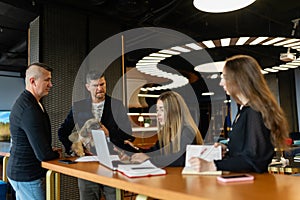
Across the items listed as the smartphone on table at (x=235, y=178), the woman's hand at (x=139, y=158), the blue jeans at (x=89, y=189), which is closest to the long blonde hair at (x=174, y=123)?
the woman's hand at (x=139, y=158)

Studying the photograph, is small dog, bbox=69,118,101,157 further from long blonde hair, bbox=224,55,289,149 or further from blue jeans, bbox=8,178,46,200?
long blonde hair, bbox=224,55,289,149

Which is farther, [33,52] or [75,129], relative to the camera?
[33,52]

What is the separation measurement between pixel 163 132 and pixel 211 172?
0.54 metres

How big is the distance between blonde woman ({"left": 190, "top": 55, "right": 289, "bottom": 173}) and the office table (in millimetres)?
91

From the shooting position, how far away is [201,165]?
151 cm

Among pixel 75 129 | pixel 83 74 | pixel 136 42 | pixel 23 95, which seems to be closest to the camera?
pixel 23 95

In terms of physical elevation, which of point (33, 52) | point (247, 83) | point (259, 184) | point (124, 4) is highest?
point (124, 4)

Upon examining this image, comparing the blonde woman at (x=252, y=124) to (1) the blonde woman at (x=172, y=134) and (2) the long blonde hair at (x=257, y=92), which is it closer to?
(2) the long blonde hair at (x=257, y=92)

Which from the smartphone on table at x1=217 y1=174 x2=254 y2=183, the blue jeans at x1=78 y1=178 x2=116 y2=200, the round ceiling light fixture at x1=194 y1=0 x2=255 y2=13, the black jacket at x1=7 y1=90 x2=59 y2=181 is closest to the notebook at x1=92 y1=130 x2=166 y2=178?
the smartphone on table at x1=217 y1=174 x2=254 y2=183

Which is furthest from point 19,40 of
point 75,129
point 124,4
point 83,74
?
point 75,129

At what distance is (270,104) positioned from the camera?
58.6 inches

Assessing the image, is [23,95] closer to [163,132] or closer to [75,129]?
[75,129]

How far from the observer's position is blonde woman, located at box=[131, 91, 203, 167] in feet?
6.12

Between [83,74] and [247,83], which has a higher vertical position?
[83,74]
